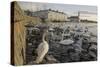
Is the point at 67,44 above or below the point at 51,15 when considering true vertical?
below

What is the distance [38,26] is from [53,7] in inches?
8.7

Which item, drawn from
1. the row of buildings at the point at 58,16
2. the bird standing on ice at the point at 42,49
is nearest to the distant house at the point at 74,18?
the row of buildings at the point at 58,16

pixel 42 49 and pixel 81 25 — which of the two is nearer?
pixel 42 49

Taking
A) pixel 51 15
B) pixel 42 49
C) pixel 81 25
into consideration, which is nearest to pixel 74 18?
pixel 81 25

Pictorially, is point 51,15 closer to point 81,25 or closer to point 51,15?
point 51,15

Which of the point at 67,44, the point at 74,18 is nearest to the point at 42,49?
the point at 67,44

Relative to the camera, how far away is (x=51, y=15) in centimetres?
165

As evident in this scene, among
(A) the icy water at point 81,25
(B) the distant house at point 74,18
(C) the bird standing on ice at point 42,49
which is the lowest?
(C) the bird standing on ice at point 42,49

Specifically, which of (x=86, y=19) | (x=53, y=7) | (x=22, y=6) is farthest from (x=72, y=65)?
(x=22, y=6)

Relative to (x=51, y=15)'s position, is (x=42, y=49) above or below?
below

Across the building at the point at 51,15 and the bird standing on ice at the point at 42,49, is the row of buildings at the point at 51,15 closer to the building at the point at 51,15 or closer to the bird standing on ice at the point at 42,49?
the building at the point at 51,15

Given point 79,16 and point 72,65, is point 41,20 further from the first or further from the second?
point 72,65

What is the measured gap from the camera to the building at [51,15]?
1.62 metres

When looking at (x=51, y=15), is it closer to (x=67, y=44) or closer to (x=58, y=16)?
(x=58, y=16)
